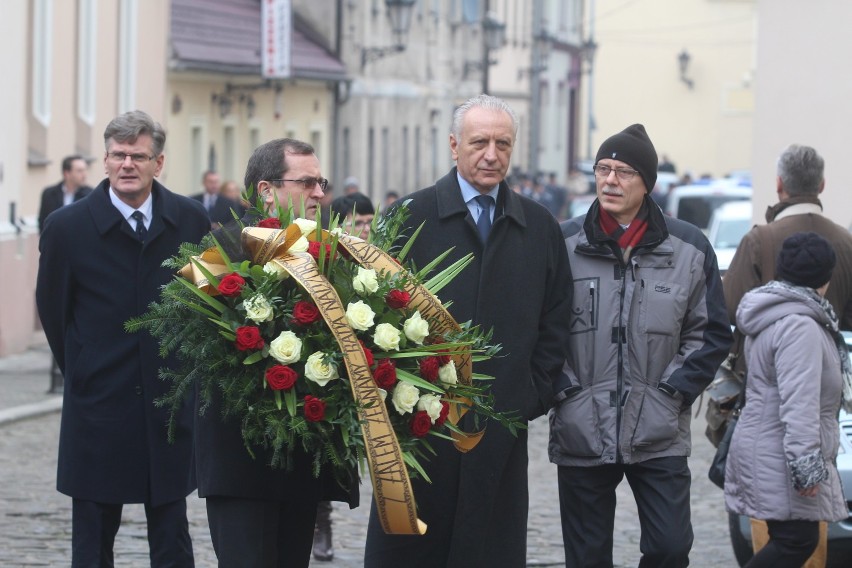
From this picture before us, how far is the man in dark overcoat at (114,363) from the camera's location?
627 cm

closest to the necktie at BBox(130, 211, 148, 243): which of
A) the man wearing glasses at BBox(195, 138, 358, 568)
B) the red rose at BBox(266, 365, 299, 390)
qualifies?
the man wearing glasses at BBox(195, 138, 358, 568)

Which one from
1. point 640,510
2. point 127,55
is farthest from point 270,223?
point 127,55

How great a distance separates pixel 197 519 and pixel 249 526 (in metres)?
4.25

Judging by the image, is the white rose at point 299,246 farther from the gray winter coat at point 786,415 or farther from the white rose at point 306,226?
the gray winter coat at point 786,415

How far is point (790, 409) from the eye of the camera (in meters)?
6.64

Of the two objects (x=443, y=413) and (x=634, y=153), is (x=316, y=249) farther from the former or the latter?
(x=634, y=153)

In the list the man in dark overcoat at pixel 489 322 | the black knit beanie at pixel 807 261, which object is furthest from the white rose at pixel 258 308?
the black knit beanie at pixel 807 261

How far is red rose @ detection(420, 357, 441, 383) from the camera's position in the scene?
5211 millimetres

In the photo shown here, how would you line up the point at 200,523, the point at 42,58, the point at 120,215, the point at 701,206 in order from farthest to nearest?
the point at 701,206 → the point at 42,58 → the point at 200,523 → the point at 120,215

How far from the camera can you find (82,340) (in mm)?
6297

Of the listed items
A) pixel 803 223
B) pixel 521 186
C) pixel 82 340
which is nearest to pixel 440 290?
pixel 82 340

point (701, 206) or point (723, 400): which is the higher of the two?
point (701, 206)

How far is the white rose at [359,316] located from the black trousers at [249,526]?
2.34ft

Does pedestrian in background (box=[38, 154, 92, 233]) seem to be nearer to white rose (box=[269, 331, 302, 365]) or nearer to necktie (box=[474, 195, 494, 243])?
necktie (box=[474, 195, 494, 243])
